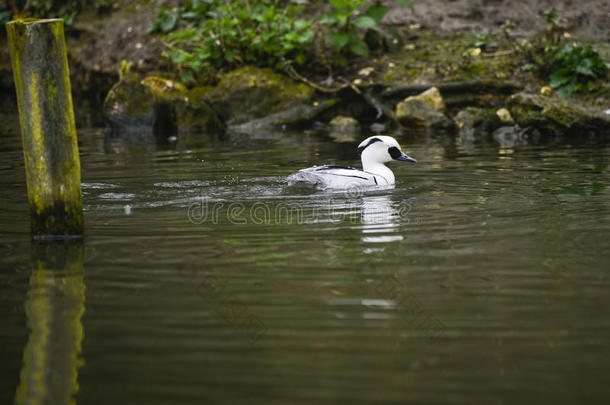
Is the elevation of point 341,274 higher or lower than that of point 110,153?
lower

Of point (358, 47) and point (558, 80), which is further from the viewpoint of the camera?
point (358, 47)

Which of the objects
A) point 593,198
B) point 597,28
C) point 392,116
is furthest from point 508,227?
point 597,28

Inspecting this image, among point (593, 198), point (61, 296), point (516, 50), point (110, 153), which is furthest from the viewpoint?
point (516, 50)

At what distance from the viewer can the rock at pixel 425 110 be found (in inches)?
596

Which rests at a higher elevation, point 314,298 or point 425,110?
point 425,110

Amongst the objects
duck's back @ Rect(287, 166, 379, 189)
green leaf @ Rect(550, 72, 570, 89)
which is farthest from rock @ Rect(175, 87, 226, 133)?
duck's back @ Rect(287, 166, 379, 189)

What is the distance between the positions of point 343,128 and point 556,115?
13.8 feet

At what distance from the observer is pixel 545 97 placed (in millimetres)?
13602

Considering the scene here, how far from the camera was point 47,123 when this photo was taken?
5629 mm

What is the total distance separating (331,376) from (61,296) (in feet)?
6.36

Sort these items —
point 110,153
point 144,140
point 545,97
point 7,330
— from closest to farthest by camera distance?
point 7,330 < point 110,153 < point 545,97 < point 144,140

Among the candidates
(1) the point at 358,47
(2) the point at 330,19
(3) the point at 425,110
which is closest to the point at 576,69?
(3) the point at 425,110

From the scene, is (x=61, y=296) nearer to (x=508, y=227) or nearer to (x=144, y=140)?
(x=508, y=227)

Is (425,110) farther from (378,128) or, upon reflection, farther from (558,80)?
(558,80)
